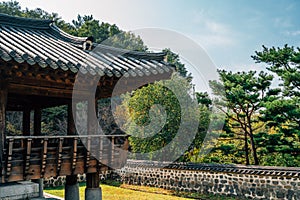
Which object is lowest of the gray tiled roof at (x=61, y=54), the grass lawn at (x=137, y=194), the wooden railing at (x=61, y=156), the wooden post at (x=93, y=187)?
the grass lawn at (x=137, y=194)

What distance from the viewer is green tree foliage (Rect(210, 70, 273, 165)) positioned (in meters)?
12.4

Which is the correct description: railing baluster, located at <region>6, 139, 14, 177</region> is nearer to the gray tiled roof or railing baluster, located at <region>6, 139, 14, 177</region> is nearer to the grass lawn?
the gray tiled roof

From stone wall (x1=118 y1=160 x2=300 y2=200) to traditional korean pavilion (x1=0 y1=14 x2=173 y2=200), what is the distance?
20.6 ft

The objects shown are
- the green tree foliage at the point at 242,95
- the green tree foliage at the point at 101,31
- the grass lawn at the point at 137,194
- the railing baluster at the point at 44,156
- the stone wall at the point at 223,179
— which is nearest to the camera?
the railing baluster at the point at 44,156

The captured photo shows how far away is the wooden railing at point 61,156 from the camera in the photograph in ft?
12.2

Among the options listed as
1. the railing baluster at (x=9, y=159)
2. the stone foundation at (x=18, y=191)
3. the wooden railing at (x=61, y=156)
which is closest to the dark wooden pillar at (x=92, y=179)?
the wooden railing at (x=61, y=156)

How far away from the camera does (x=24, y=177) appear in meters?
3.81

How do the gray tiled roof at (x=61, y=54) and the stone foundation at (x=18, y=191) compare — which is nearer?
the gray tiled roof at (x=61, y=54)

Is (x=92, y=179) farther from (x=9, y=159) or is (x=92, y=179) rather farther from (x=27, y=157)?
(x=9, y=159)

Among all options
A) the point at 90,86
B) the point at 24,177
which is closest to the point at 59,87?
the point at 90,86

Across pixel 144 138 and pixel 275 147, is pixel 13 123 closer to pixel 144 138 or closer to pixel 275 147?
pixel 144 138

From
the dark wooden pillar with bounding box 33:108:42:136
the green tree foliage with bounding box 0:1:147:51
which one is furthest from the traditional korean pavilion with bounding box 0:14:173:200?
the green tree foliage with bounding box 0:1:147:51

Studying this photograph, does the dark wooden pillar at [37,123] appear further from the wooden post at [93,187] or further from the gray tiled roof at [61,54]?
the wooden post at [93,187]

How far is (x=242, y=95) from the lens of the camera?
12.2 meters
